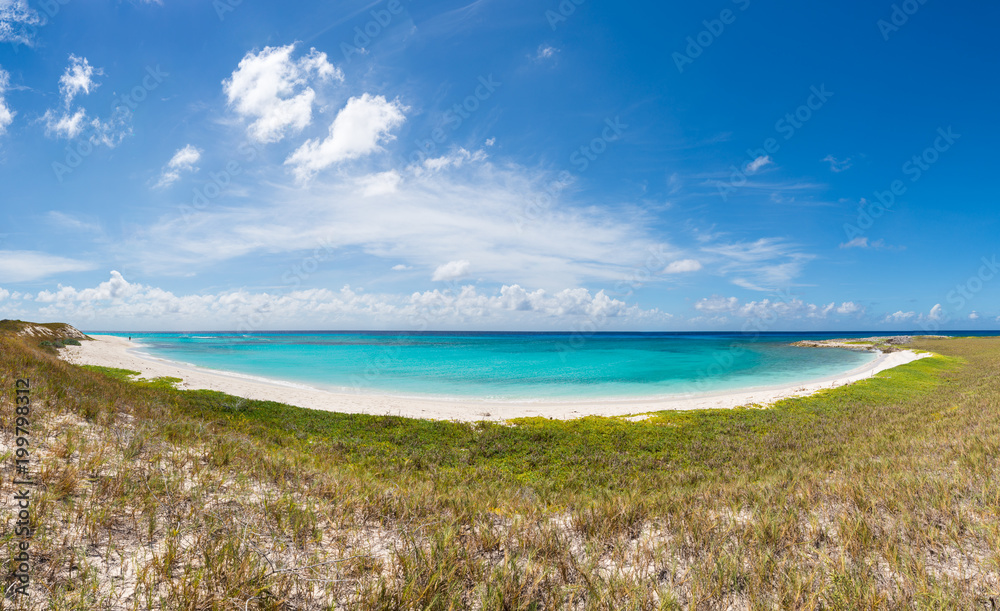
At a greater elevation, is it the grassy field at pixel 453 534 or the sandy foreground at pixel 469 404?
the grassy field at pixel 453 534

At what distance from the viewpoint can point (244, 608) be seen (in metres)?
3.34

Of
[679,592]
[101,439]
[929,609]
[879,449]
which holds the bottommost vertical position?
[879,449]

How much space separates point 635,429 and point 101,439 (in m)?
17.6

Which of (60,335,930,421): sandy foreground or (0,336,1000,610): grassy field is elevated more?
(0,336,1000,610): grassy field

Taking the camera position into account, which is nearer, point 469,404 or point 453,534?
point 453,534

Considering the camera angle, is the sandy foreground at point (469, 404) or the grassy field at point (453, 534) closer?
the grassy field at point (453, 534)

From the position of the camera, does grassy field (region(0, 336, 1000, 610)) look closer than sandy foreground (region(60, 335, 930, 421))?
Yes

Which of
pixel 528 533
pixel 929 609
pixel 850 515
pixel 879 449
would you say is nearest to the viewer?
pixel 929 609

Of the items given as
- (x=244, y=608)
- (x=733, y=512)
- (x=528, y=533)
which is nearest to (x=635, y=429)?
(x=733, y=512)

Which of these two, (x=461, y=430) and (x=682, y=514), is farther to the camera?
(x=461, y=430)

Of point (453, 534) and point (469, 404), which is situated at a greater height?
point (453, 534)

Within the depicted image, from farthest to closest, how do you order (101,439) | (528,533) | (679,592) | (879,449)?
(879,449), (101,439), (528,533), (679,592)

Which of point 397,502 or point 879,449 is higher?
point 397,502

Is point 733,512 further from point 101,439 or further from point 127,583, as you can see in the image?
point 101,439
